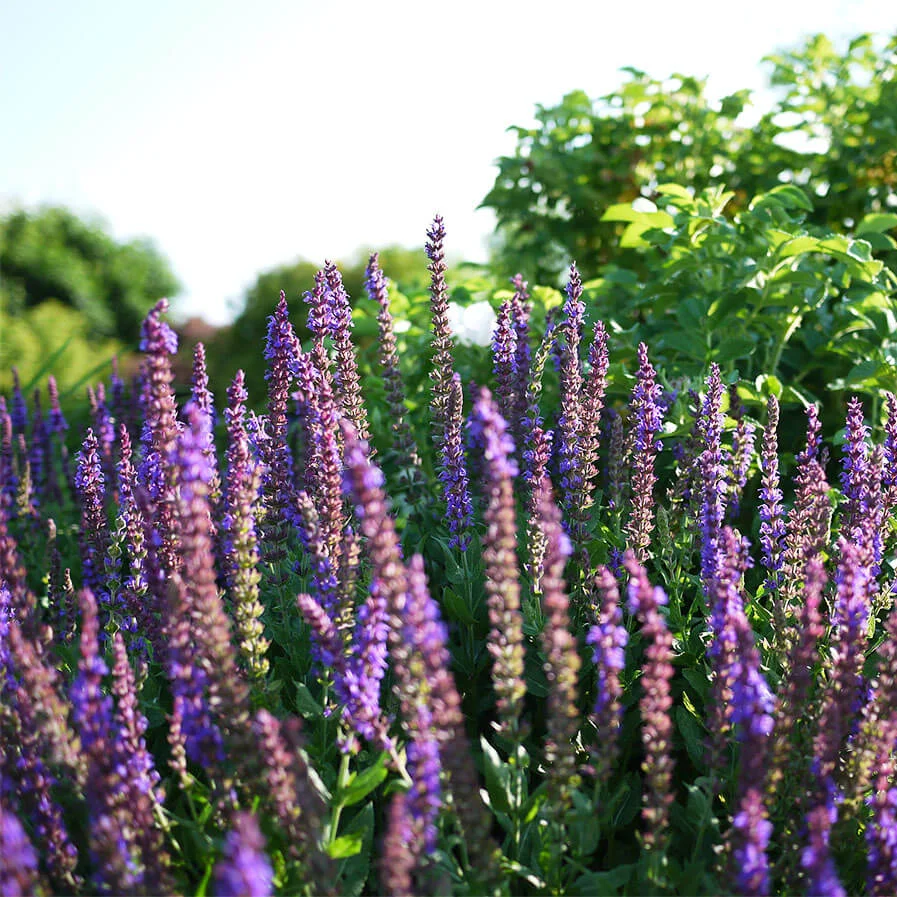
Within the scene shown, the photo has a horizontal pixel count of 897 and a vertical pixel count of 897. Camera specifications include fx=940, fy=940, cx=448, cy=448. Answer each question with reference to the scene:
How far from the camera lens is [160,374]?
257cm

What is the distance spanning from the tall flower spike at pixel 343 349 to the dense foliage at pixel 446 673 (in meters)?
0.01

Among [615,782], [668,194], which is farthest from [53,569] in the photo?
[668,194]

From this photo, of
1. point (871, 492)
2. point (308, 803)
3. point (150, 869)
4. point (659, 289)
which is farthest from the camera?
point (659, 289)

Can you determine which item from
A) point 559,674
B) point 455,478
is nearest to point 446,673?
point 559,674

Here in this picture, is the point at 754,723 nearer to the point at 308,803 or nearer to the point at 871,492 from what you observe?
the point at 308,803

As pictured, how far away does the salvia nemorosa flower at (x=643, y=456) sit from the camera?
3193mm

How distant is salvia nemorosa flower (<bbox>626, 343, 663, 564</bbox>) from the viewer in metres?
3.19

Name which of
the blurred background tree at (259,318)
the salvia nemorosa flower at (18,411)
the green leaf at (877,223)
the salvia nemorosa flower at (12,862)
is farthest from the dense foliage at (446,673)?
the blurred background tree at (259,318)

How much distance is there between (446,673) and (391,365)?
189cm

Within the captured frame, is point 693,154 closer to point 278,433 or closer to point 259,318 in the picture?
point 278,433

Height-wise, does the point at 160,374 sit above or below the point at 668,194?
below

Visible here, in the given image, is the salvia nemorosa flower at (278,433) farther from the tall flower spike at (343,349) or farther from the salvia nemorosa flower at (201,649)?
the salvia nemorosa flower at (201,649)

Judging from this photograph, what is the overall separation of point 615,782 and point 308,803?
1.38m

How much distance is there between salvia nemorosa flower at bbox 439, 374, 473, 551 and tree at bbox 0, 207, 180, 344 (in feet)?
98.9
